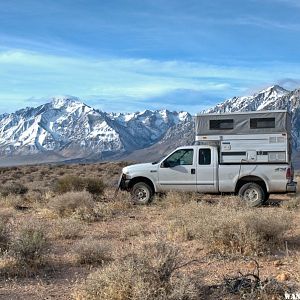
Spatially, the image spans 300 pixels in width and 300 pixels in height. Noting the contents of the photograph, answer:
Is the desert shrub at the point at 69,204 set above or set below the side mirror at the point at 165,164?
below

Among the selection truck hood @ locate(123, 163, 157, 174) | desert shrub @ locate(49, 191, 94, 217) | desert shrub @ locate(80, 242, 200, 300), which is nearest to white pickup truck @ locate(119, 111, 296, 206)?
truck hood @ locate(123, 163, 157, 174)

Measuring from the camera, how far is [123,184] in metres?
17.8

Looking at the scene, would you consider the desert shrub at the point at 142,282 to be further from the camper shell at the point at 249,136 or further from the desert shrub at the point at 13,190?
the desert shrub at the point at 13,190

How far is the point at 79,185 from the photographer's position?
20.8 m

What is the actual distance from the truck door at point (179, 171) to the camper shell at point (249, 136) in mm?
683

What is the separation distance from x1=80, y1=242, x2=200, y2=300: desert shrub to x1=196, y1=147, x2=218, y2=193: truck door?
401 inches

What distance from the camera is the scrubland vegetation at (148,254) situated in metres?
6.26

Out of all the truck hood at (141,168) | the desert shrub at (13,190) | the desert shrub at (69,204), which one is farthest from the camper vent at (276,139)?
the desert shrub at (13,190)

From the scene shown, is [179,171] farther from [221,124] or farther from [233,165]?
[221,124]

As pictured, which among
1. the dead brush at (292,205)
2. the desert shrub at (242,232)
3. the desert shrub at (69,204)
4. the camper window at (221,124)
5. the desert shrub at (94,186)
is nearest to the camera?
the desert shrub at (242,232)

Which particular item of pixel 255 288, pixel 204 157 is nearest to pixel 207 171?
pixel 204 157

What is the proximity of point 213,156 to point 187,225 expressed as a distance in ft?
19.6

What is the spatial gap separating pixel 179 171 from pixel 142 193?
1391 mm

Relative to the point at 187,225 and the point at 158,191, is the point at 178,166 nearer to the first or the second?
the point at 158,191
